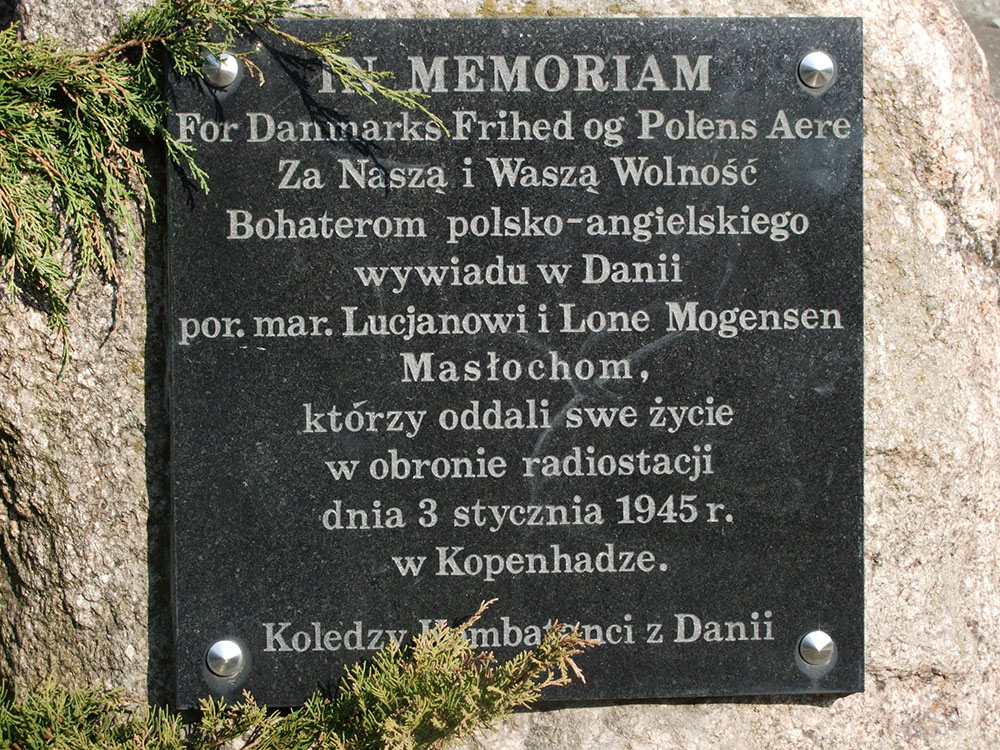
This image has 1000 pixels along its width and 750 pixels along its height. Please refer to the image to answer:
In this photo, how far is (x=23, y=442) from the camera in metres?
2.19

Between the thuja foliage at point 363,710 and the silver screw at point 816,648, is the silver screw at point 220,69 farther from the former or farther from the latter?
the silver screw at point 816,648

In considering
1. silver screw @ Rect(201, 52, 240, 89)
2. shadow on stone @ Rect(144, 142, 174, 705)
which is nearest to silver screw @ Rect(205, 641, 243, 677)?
shadow on stone @ Rect(144, 142, 174, 705)

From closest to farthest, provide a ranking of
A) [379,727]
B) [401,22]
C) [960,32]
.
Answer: [379,727], [401,22], [960,32]

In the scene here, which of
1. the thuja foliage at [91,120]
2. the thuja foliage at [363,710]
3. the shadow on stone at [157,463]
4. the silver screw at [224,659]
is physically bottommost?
the thuja foliage at [363,710]

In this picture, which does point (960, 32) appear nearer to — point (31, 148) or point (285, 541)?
point (285, 541)

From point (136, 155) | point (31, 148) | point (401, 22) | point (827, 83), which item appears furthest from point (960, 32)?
point (31, 148)

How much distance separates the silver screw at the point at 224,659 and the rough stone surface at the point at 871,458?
0.15 metres

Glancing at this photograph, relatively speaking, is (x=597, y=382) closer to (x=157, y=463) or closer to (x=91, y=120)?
(x=157, y=463)

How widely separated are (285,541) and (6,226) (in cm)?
92

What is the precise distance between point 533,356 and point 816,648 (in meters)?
0.95

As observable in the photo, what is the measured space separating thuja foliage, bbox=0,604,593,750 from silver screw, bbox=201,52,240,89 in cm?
133

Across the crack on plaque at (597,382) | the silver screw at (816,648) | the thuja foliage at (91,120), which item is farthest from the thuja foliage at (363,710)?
the thuja foliage at (91,120)

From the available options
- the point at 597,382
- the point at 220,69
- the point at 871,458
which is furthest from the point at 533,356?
the point at 220,69

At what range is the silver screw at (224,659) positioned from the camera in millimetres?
2154
